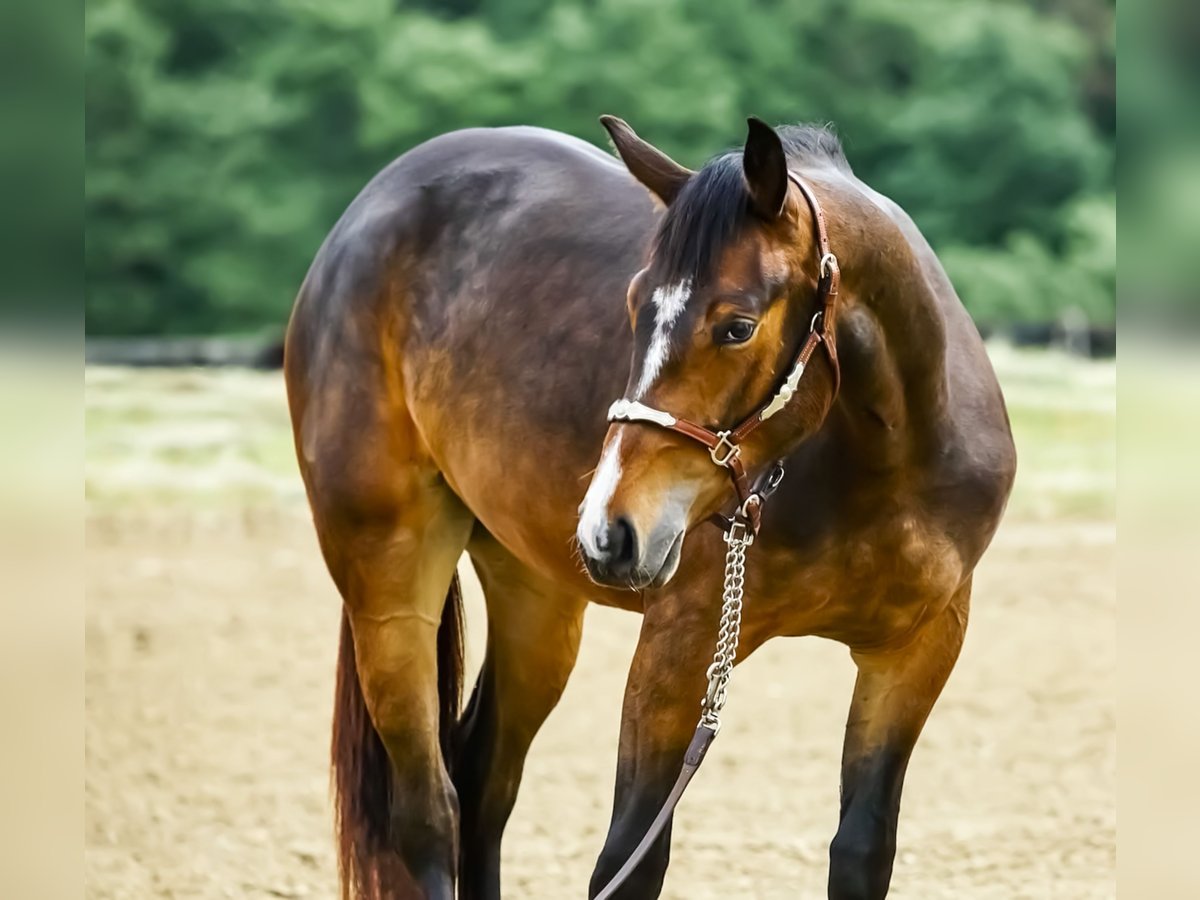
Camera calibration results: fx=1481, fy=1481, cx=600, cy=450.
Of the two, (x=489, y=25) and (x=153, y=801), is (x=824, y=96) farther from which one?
(x=153, y=801)

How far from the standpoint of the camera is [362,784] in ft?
12.0

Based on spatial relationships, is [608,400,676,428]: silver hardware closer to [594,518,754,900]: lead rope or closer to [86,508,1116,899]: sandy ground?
[594,518,754,900]: lead rope

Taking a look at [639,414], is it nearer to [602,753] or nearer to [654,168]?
[654,168]

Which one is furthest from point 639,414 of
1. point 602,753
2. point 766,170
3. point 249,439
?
point 249,439

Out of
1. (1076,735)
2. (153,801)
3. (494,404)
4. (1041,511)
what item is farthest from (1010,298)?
(494,404)

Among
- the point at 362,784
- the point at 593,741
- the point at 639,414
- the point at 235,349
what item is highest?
the point at 639,414

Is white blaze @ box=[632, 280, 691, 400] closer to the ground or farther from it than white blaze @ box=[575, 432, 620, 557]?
farther from it

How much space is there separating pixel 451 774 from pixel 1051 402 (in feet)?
33.6

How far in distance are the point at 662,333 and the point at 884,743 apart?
1173 millimetres

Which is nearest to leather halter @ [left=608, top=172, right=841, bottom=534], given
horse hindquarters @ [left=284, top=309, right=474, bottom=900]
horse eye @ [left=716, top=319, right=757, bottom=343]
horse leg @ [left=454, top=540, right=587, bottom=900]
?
horse eye @ [left=716, top=319, right=757, bottom=343]

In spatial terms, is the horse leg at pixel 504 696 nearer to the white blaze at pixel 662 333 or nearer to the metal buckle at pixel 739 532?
the metal buckle at pixel 739 532

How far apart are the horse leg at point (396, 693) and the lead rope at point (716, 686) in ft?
3.09

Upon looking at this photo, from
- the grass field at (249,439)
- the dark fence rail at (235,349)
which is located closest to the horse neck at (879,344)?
the grass field at (249,439)

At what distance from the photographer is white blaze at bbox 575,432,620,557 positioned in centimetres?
214
